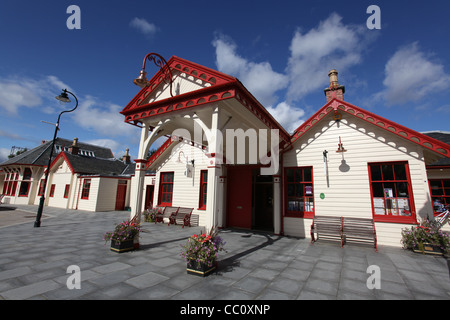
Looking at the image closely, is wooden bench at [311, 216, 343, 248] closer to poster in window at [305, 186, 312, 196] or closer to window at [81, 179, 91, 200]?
poster in window at [305, 186, 312, 196]

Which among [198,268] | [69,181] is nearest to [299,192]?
[198,268]

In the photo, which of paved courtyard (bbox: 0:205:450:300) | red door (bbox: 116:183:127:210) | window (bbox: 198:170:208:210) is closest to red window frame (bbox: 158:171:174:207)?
window (bbox: 198:170:208:210)

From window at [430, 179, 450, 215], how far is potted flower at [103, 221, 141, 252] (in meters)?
11.8

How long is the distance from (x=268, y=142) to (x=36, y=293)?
8.07 meters

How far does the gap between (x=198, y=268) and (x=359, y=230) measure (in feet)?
18.9

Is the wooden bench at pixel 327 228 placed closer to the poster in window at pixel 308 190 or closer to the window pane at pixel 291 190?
the poster in window at pixel 308 190

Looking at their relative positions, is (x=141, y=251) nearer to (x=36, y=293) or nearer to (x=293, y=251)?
(x=36, y=293)

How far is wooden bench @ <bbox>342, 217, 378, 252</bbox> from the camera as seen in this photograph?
6568mm

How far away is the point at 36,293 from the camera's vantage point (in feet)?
9.76

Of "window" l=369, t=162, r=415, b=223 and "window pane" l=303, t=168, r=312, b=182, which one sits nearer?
"window" l=369, t=162, r=415, b=223

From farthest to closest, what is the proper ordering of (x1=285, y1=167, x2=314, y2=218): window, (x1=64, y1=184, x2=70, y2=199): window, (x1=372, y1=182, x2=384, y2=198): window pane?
(x1=64, y1=184, x2=70, y2=199): window → (x1=285, y1=167, x2=314, y2=218): window → (x1=372, y1=182, x2=384, y2=198): window pane

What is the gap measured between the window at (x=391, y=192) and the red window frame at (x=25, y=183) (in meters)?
30.2
